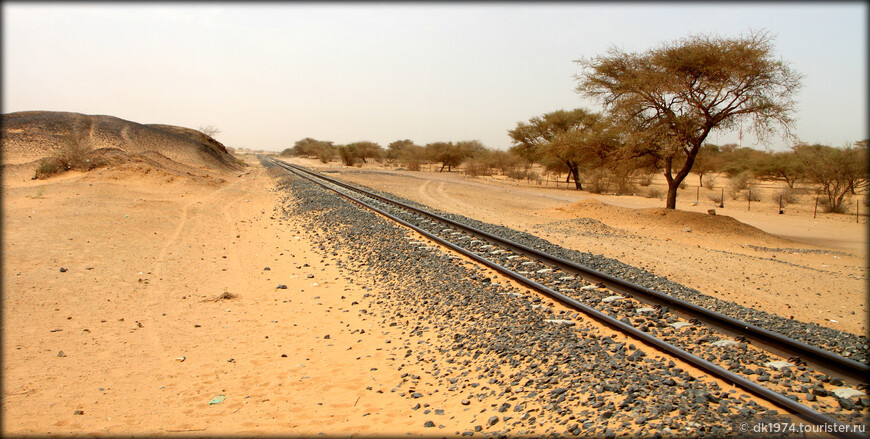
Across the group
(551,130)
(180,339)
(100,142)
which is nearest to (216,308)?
(180,339)

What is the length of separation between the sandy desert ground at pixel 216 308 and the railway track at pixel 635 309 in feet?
8.00

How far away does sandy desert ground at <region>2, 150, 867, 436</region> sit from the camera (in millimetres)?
4797

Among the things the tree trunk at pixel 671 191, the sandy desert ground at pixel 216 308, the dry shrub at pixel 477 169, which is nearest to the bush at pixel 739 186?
the tree trunk at pixel 671 191

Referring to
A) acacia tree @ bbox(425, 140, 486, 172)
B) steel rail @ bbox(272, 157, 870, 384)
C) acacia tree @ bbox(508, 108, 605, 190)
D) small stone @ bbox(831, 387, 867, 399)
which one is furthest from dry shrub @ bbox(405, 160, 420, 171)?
small stone @ bbox(831, 387, 867, 399)

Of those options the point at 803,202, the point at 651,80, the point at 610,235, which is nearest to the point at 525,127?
the point at 803,202

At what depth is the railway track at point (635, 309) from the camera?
4.43 metres

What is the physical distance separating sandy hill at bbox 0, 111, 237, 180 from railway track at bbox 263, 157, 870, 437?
23.4 meters

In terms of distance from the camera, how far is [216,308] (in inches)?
307

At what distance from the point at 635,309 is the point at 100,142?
40396 mm

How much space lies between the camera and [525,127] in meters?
48.3

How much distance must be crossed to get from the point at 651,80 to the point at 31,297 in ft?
67.5

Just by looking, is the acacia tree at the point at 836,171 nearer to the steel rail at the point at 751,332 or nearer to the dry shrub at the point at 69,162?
the steel rail at the point at 751,332

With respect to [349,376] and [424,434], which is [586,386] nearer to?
[424,434]

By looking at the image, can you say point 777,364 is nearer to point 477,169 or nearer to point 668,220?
point 668,220
